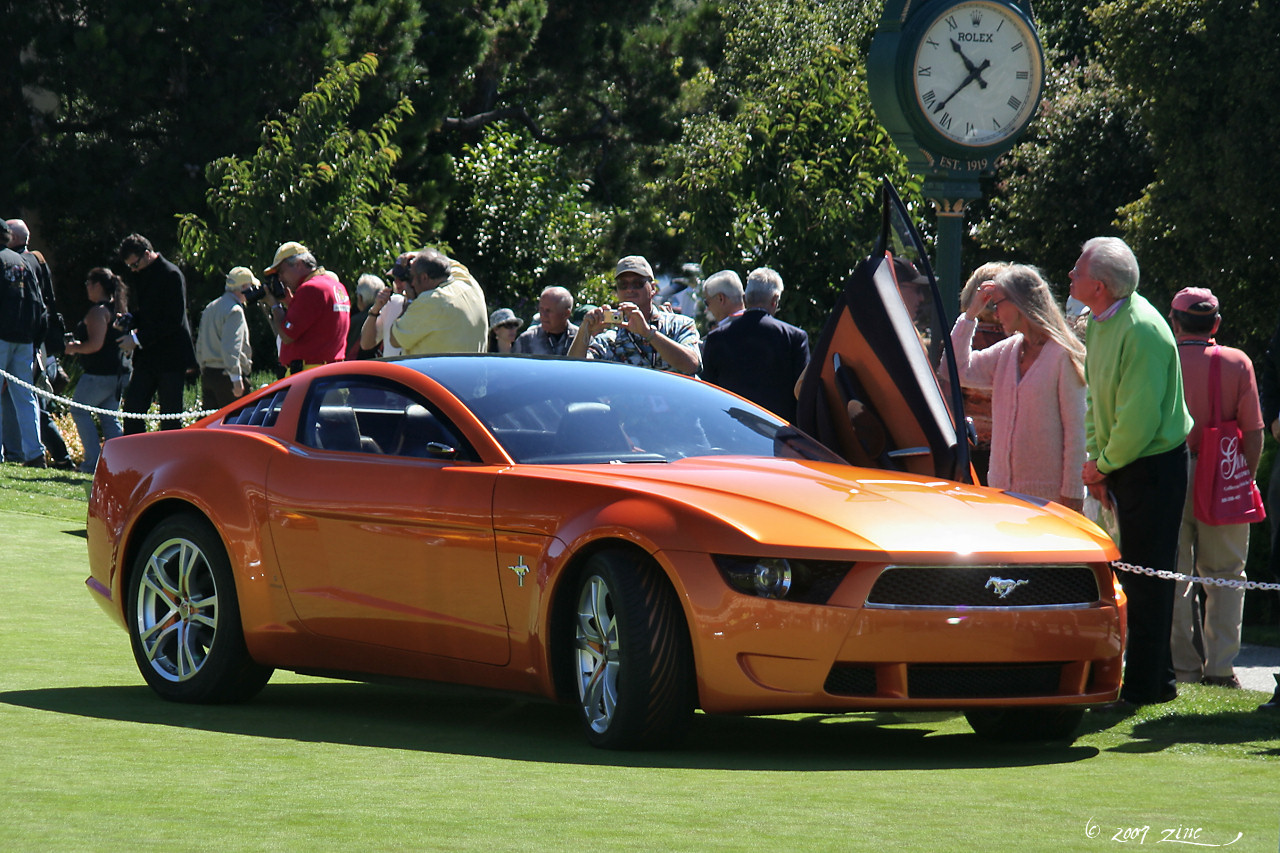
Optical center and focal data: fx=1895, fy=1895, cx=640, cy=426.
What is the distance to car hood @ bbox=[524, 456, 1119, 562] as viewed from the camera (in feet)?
19.1

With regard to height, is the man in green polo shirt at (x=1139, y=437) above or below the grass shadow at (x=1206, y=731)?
above

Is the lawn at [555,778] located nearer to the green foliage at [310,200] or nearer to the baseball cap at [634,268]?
the baseball cap at [634,268]

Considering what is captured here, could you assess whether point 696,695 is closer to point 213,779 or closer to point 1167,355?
point 213,779

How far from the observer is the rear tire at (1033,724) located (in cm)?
652

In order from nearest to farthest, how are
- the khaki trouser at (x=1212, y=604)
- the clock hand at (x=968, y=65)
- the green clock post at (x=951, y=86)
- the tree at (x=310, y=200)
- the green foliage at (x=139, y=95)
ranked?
the khaki trouser at (x=1212, y=604), the green clock post at (x=951, y=86), the clock hand at (x=968, y=65), the tree at (x=310, y=200), the green foliage at (x=139, y=95)

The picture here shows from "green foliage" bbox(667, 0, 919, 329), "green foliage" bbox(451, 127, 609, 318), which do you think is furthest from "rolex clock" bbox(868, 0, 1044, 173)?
"green foliage" bbox(451, 127, 609, 318)

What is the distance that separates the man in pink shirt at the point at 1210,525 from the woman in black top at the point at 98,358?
10.8 metres

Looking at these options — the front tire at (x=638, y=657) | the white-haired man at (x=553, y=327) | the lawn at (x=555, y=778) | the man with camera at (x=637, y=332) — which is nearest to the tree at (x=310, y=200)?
the white-haired man at (x=553, y=327)

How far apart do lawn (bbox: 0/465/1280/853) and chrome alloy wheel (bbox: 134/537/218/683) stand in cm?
21

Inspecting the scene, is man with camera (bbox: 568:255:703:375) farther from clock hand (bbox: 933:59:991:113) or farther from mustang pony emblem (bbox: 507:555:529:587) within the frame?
mustang pony emblem (bbox: 507:555:529:587)

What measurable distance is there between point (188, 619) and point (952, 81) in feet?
18.7

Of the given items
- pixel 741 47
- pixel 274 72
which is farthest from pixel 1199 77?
pixel 741 47

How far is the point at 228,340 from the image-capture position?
16203 mm

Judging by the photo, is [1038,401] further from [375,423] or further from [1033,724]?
[375,423]
